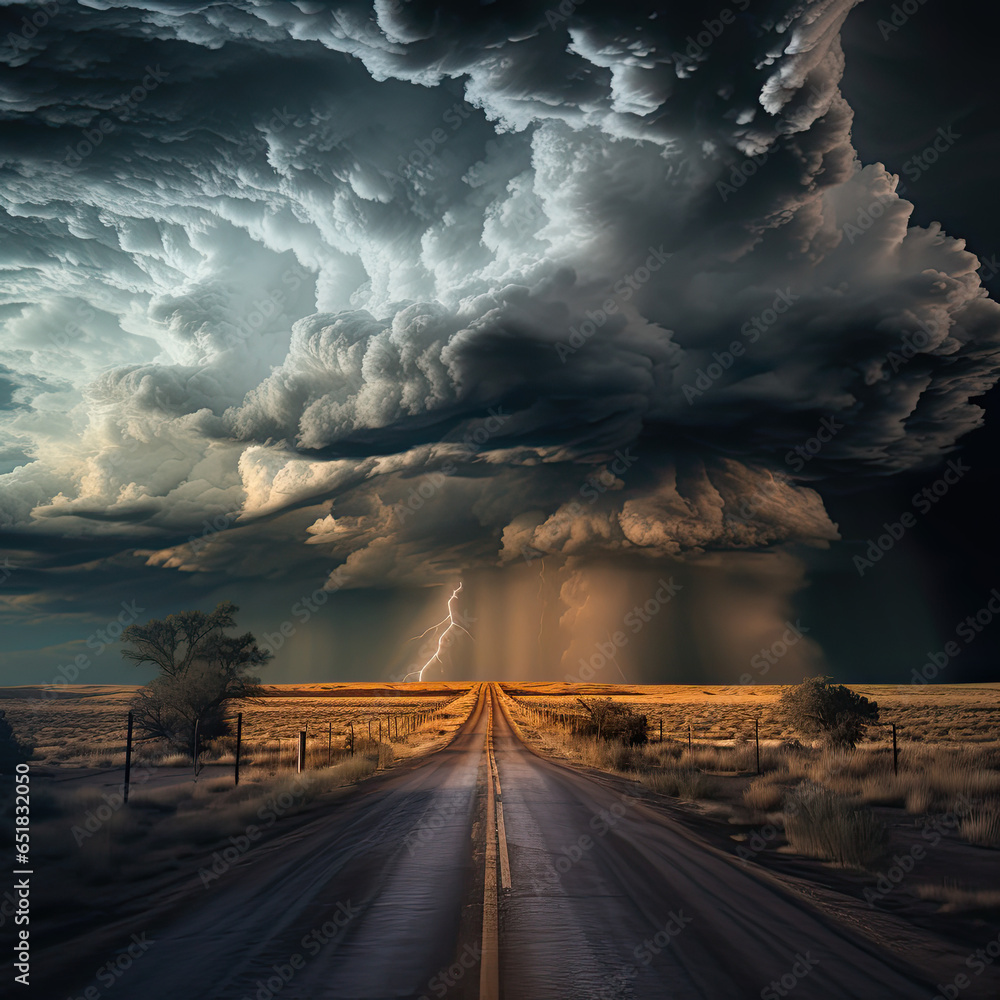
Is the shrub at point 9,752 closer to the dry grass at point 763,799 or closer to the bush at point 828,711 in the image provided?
the dry grass at point 763,799

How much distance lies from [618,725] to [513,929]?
86.3ft

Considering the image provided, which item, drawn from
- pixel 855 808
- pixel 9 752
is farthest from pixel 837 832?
pixel 9 752

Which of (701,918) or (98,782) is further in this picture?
(98,782)

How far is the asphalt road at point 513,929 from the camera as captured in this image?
582 cm

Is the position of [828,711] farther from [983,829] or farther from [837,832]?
[837,832]

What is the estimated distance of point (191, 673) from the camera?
38406 millimetres

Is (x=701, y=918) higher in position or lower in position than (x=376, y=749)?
higher

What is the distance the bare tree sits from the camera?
37062mm

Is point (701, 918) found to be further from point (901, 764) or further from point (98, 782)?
point (98, 782)

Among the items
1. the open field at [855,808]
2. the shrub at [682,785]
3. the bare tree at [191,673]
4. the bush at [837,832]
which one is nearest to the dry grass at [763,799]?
the open field at [855,808]

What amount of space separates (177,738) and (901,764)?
33806mm

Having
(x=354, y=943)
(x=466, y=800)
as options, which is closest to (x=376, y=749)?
(x=466, y=800)

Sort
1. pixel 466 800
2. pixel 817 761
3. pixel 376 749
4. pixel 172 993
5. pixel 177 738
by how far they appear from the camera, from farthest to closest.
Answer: pixel 177 738 < pixel 376 749 < pixel 817 761 < pixel 466 800 < pixel 172 993

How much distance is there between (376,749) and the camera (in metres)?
31.8
